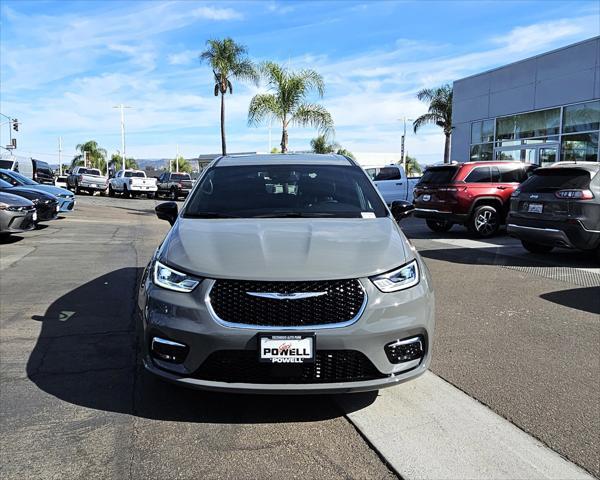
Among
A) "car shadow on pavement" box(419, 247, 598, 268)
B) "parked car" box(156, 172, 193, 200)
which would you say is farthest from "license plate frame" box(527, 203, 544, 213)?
"parked car" box(156, 172, 193, 200)

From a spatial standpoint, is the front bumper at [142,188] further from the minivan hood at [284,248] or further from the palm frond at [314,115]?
the minivan hood at [284,248]

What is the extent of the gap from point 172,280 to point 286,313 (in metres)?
0.76

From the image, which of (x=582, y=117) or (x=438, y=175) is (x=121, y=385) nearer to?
(x=438, y=175)

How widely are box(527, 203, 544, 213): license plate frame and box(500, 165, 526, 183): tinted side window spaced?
401cm

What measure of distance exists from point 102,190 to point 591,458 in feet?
121

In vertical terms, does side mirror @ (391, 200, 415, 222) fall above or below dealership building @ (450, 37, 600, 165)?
below

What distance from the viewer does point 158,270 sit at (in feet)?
11.2

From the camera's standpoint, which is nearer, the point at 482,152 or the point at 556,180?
the point at 556,180

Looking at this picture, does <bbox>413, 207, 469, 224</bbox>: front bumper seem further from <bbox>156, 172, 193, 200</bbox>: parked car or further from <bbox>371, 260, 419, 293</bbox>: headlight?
<bbox>156, 172, 193, 200</bbox>: parked car

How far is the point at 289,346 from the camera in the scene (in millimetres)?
2996

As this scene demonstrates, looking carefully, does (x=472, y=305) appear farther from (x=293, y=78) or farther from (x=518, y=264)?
(x=293, y=78)

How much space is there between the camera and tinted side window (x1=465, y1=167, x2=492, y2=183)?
12.8 metres

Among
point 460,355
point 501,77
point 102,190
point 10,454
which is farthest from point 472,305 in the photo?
point 102,190

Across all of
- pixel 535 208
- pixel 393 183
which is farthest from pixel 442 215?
pixel 393 183
